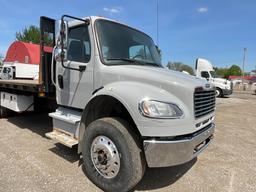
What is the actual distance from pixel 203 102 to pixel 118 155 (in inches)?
54.7

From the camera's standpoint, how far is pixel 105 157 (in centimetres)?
333

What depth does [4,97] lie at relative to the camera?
22.7 feet

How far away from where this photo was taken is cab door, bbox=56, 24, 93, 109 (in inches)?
155

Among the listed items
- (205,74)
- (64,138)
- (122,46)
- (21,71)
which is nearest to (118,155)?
(64,138)

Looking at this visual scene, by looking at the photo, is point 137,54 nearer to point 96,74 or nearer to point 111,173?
point 96,74

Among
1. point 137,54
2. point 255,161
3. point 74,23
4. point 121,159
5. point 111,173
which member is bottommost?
point 255,161

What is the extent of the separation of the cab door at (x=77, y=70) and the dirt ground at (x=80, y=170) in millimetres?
1078

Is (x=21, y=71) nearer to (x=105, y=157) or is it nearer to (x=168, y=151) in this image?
(x=105, y=157)

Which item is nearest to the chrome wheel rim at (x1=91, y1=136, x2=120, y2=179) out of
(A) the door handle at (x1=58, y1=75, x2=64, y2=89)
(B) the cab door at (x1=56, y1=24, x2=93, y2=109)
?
(B) the cab door at (x1=56, y1=24, x2=93, y2=109)

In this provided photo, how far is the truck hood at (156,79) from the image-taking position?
10.2 feet

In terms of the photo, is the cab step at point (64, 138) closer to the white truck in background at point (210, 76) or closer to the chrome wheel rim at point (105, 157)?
the chrome wheel rim at point (105, 157)

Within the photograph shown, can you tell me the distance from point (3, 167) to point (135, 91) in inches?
102

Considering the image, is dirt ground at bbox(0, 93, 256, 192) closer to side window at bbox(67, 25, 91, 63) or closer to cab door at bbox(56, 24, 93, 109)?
cab door at bbox(56, 24, 93, 109)

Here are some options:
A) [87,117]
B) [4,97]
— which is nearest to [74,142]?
[87,117]
